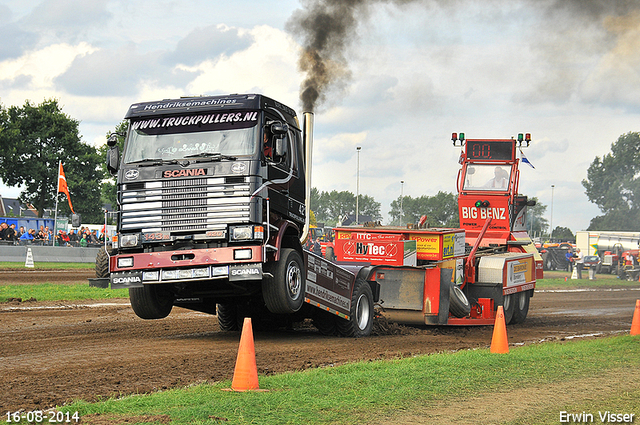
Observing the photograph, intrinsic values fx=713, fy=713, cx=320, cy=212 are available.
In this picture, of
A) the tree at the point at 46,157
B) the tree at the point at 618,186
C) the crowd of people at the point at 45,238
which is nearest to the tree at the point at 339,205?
the tree at the point at 618,186

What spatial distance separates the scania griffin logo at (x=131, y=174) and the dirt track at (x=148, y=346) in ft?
8.17

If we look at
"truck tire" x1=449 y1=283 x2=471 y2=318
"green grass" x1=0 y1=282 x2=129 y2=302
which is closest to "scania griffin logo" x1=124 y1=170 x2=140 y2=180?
"truck tire" x1=449 y1=283 x2=471 y2=318

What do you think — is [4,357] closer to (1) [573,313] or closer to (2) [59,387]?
(2) [59,387]

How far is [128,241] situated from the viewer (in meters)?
10.4

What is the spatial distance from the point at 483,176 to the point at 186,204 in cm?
1053

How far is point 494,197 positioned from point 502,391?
11.0 m

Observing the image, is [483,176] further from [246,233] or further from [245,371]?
[245,371]

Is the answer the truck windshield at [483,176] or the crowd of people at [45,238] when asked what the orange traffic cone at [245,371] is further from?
the crowd of people at [45,238]

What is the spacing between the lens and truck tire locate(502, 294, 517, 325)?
53.9 ft

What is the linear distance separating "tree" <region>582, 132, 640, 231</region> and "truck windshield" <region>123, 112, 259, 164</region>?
6953 cm

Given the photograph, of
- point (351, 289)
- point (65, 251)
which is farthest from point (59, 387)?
point (65, 251)

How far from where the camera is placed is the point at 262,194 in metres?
10.2

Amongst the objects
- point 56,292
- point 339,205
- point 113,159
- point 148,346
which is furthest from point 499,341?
point 339,205

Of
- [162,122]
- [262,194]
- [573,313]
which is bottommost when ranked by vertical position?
[573,313]
